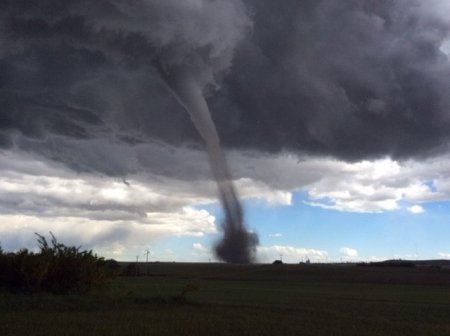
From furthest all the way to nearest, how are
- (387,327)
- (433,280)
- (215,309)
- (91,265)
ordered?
(433,280), (91,265), (215,309), (387,327)

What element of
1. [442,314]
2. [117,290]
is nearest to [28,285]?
[117,290]

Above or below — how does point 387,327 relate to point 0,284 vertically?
below

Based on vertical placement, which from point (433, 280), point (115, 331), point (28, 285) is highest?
point (433, 280)

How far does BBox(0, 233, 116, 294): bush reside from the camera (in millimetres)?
A: 32750

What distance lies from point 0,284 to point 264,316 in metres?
15.6

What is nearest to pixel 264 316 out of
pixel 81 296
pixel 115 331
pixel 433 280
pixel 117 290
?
pixel 115 331

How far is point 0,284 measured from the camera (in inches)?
1320

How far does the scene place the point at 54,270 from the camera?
3434 centimetres

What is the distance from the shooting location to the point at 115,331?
21.1 meters

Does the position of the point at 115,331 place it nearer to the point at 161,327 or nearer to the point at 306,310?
the point at 161,327

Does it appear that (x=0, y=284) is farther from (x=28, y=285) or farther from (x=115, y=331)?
(x=115, y=331)

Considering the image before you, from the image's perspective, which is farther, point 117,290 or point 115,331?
point 117,290

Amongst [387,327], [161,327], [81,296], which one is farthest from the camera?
[81,296]

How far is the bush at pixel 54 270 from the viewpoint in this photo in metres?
32.8
